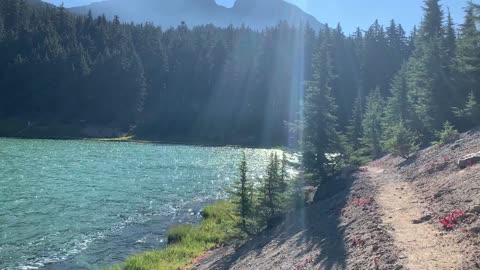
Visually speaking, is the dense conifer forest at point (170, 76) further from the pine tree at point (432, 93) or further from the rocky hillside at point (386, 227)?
the rocky hillside at point (386, 227)

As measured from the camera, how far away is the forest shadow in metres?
16.7

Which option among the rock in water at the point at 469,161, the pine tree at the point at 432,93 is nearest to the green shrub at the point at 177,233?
the rock in water at the point at 469,161

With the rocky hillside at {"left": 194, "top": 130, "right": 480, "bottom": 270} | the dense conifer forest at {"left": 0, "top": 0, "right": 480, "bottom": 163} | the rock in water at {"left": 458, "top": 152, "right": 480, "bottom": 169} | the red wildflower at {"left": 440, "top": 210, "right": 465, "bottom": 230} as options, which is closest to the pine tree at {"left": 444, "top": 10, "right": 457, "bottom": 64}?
the rocky hillside at {"left": 194, "top": 130, "right": 480, "bottom": 270}

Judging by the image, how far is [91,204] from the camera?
3981 centimetres

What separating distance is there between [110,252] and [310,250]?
48.8ft

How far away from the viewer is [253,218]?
2703 cm

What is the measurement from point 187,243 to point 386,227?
1641cm

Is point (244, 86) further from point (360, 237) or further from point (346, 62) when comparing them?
point (360, 237)

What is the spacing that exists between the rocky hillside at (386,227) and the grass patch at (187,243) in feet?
4.90

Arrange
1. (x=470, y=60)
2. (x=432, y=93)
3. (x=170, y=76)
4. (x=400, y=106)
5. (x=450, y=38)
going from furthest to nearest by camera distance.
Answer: (x=170, y=76) → (x=450, y=38) → (x=400, y=106) → (x=432, y=93) → (x=470, y=60)

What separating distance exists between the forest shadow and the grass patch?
129 inches

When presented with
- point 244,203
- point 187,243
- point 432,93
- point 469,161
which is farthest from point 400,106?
point 187,243

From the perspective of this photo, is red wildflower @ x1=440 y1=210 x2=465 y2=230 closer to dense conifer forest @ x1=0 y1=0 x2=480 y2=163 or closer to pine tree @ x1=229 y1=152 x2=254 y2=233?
pine tree @ x1=229 y1=152 x2=254 y2=233

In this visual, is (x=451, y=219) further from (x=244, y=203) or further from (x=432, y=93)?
(x=432, y=93)
